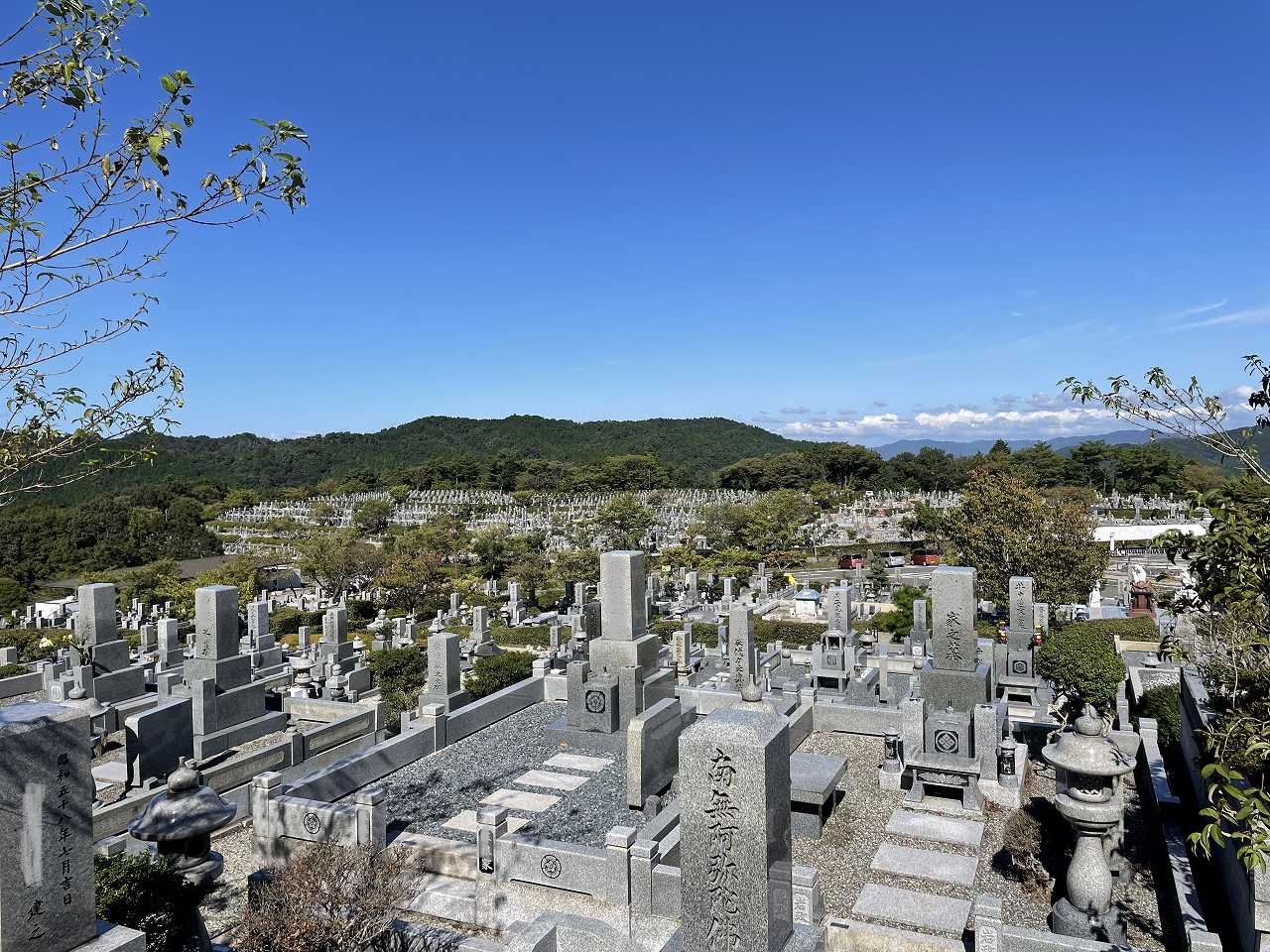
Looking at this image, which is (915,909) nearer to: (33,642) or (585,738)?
(585,738)

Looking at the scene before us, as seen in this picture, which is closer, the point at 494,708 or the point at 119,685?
the point at 494,708

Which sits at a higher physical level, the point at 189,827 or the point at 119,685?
the point at 189,827

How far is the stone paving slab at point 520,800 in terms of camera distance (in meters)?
11.5

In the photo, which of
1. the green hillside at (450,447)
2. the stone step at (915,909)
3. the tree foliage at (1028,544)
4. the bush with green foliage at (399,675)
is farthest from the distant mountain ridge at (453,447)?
the stone step at (915,909)

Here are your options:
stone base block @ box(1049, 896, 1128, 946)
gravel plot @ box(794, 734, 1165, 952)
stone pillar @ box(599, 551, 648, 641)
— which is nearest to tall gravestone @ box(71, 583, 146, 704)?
stone pillar @ box(599, 551, 648, 641)

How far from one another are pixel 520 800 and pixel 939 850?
5918 millimetres

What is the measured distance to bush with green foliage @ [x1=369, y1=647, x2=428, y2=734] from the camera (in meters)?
18.1

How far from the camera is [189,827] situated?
7.00m

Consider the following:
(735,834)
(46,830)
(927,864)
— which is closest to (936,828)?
(927,864)

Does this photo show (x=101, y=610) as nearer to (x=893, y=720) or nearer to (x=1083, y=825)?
(x=893, y=720)

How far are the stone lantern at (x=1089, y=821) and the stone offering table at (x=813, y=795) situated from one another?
3.05 metres

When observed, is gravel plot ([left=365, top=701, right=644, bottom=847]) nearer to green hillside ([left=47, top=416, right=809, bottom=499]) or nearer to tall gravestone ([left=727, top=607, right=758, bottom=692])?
tall gravestone ([left=727, top=607, right=758, bottom=692])

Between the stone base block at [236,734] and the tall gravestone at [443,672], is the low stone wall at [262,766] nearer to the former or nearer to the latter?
the stone base block at [236,734]

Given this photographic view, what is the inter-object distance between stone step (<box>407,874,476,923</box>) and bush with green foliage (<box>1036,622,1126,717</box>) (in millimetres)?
12265
